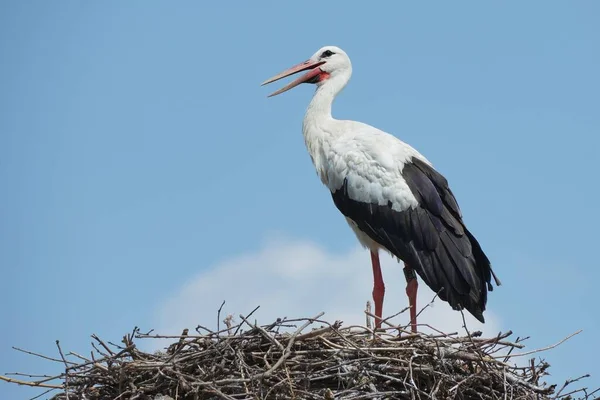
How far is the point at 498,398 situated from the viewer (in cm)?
714

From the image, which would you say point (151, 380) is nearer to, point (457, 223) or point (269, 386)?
point (269, 386)

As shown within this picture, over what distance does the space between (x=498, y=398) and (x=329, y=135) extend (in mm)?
3354

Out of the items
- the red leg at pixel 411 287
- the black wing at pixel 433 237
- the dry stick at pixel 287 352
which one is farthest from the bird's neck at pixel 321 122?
the dry stick at pixel 287 352

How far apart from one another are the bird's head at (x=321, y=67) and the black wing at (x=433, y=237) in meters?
1.36

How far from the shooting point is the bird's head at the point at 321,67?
1039 cm

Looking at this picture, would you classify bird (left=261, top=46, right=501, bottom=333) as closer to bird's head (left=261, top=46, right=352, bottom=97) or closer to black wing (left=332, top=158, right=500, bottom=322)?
black wing (left=332, top=158, right=500, bottom=322)

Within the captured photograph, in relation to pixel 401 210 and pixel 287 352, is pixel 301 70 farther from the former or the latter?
pixel 287 352

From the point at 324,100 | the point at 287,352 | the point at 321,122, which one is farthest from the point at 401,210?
the point at 287,352

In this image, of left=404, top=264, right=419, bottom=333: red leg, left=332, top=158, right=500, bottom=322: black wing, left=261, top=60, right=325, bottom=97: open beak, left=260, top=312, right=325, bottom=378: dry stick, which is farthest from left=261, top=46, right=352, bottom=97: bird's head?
left=260, top=312, right=325, bottom=378: dry stick

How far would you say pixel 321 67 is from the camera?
1040 cm

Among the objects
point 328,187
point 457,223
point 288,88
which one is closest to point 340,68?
point 288,88

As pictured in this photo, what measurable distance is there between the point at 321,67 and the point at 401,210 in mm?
1878

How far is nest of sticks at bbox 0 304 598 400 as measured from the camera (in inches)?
272

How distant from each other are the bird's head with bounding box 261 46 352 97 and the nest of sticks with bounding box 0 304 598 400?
3.65m
